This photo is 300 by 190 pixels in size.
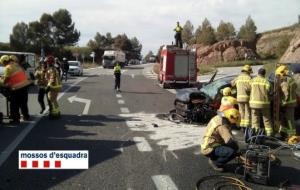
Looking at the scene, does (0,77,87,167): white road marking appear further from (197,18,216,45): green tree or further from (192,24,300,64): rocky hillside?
(197,18,216,45): green tree

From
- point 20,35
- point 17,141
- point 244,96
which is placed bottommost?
point 17,141

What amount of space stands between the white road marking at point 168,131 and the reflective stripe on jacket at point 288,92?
2.05 metres

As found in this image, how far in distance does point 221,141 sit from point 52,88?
6.63m

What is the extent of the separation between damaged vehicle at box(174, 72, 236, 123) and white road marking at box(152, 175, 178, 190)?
17.9ft

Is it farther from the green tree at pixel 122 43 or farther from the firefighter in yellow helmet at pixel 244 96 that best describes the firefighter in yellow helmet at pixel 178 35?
the green tree at pixel 122 43

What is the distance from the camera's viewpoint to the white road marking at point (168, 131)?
9547mm

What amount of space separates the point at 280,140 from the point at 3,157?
19.6ft

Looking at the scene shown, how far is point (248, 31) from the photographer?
2445 inches

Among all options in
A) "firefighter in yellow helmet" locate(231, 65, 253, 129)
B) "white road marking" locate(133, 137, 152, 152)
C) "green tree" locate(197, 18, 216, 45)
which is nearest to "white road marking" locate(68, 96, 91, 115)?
"white road marking" locate(133, 137, 152, 152)

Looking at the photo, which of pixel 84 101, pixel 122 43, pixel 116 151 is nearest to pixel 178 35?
pixel 84 101

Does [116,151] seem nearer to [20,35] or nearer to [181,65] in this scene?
[181,65]

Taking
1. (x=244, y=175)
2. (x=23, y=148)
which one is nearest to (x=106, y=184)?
(x=244, y=175)

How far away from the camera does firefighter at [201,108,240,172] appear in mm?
7281

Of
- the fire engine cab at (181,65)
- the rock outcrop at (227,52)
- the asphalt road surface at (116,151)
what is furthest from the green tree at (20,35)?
the asphalt road surface at (116,151)
